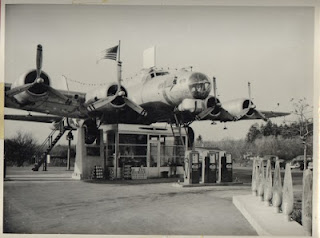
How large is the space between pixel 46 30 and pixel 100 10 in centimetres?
51

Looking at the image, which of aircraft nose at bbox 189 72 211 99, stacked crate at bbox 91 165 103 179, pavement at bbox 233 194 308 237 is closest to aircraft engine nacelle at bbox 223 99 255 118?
aircraft nose at bbox 189 72 211 99

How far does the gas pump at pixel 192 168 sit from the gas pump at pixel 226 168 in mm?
219

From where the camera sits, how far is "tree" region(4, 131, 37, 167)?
351 cm

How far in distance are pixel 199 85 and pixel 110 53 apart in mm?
834

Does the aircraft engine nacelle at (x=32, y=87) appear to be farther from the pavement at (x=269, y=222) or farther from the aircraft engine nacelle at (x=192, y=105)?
the pavement at (x=269, y=222)

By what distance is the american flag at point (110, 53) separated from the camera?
140 inches

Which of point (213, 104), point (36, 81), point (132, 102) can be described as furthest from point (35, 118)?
point (213, 104)

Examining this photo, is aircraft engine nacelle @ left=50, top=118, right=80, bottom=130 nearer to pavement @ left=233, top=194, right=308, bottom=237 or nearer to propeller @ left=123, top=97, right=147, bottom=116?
propeller @ left=123, top=97, right=147, bottom=116

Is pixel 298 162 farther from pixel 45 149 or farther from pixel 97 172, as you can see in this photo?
pixel 45 149

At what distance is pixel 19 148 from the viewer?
3516mm

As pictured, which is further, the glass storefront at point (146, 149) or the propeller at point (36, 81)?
the glass storefront at point (146, 149)

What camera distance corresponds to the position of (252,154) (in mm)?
3625

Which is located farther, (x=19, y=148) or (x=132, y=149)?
(x=132, y=149)

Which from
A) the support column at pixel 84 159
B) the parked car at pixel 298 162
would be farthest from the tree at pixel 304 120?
the support column at pixel 84 159
